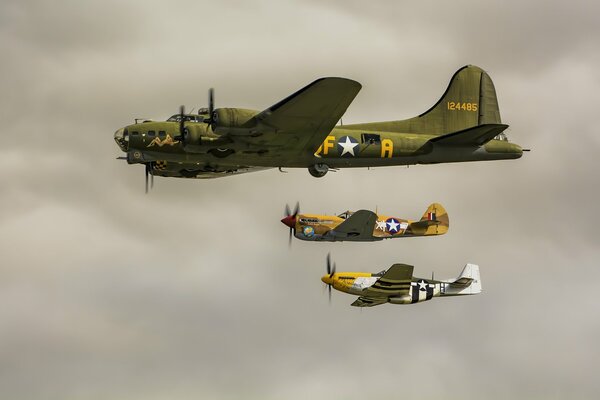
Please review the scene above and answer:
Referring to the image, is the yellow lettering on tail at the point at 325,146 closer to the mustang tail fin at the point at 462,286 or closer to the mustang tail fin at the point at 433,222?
the mustang tail fin at the point at 433,222

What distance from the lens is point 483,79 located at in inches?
2542

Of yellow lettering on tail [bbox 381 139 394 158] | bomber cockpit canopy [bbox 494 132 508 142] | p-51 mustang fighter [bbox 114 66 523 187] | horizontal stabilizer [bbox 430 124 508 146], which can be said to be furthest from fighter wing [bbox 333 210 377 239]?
bomber cockpit canopy [bbox 494 132 508 142]

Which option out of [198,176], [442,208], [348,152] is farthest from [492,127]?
[442,208]

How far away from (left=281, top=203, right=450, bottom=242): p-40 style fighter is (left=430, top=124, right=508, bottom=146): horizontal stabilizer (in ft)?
28.1

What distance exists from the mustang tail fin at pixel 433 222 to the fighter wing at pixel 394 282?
399 centimetres

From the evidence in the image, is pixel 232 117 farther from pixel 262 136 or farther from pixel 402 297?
pixel 402 297

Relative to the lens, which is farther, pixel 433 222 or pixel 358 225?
pixel 433 222

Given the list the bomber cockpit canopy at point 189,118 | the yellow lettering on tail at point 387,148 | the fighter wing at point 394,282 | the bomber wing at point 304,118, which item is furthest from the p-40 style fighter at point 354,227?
the bomber cockpit canopy at point 189,118

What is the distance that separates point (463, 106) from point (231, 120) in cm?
1558

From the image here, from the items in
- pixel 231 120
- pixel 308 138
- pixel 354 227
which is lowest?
pixel 354 227

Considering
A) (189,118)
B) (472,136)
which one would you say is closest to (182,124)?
(189,118)

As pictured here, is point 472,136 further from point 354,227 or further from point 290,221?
point 290,221

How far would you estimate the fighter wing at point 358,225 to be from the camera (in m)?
66.5

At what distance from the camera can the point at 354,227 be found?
67.4 metres
